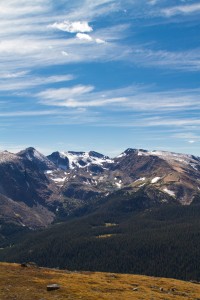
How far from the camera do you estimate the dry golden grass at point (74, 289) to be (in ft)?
277

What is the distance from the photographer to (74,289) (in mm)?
94375

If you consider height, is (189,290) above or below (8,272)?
below

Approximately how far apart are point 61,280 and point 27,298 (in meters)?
28.5

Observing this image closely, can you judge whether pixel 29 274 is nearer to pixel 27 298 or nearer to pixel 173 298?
pixel 27 298

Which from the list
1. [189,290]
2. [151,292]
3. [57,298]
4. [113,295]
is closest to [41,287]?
[57,298]

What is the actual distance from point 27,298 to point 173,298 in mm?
42856

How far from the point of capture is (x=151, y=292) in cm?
11000

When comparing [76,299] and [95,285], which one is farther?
[95,285]

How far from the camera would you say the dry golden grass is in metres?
84.6

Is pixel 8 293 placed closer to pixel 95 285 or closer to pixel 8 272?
pixel 8 272

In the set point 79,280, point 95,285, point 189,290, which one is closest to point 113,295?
point 95,285

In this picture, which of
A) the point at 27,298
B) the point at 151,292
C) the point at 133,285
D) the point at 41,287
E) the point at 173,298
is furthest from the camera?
the point at 133,285

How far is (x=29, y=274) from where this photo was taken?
108438mm

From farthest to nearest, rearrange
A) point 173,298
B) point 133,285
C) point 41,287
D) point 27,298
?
point 133,285 < point 173,298 < point 41,287 < point 27,298
